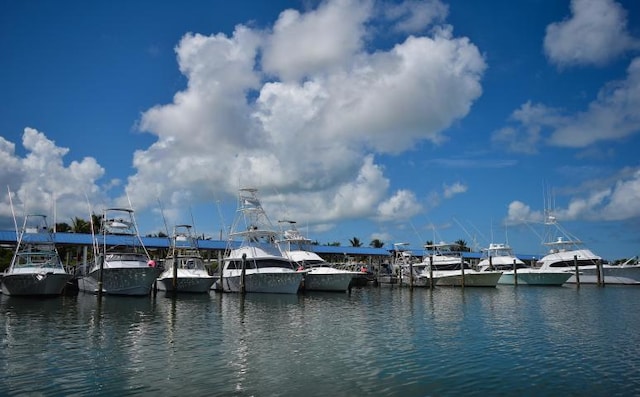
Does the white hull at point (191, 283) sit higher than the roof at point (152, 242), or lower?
lower

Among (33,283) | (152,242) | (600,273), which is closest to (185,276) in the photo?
(33,283)

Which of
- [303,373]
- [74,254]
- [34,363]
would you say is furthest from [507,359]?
[74,254]

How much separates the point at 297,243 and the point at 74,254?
44.7 metres

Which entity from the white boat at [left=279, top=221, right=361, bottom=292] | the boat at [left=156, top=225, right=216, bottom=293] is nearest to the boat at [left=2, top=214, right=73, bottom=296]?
the boat at [left=156, top=225, right=216, bottom=293]

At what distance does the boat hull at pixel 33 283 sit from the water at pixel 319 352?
24.4 ft

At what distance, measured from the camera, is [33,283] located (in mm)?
41812

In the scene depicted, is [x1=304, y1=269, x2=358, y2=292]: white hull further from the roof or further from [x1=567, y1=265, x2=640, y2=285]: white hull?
[x1=567, y1=265, x2=640, y2=285]: white hull

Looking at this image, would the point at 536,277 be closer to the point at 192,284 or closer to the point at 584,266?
the point at 584,266

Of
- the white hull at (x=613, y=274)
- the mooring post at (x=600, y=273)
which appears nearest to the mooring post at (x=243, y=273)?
the white hull at (x=613, y=274)

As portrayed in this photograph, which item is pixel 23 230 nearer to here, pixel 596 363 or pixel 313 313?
pixel 313 313

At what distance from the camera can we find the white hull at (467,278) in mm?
61750

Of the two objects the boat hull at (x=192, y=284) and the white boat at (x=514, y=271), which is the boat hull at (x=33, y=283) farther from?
the white boat at (x=514, y=271)

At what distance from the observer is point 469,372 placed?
16.3 m

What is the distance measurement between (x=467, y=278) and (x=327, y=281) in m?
20.9
